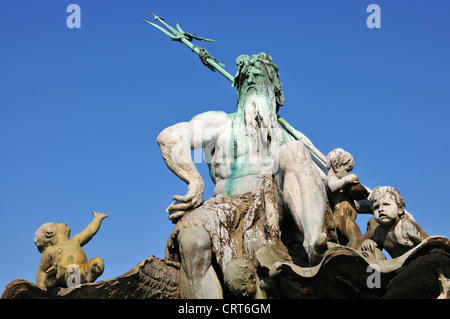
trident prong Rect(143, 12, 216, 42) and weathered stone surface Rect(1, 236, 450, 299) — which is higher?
trident prong Rect(143, 12, 216, 42)

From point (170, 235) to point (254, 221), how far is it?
0.81 m

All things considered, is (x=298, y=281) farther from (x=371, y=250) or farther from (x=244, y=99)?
(x=244, y=99)

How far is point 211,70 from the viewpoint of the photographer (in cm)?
1023

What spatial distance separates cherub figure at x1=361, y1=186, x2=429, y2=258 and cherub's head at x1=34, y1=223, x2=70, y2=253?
2.83 meters

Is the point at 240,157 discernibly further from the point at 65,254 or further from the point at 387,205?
the point at 65,254

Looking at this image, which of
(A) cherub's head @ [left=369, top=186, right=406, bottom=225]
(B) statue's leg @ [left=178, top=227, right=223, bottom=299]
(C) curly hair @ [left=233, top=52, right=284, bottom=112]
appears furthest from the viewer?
(C) curly hair @ [left=233, top=52, right=284, bottom=112]

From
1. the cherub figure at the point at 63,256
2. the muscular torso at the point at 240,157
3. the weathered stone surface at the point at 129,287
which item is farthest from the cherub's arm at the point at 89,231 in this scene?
the muscular torso at the point at 240,157

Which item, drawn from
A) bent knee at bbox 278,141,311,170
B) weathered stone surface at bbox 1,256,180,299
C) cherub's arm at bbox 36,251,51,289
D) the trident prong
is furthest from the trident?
cherub's arm at bbox 36,251,51,289

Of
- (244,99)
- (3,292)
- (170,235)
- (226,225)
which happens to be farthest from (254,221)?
(3,292)

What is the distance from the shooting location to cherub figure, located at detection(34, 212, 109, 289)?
7008 millimetres

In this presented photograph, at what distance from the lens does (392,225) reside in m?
6.98

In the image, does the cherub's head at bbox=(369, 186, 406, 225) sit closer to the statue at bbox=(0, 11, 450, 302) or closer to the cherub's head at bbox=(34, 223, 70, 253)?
the statue at bbox=(0, 11, 450, 302)

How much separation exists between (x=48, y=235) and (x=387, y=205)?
3.16 metres
